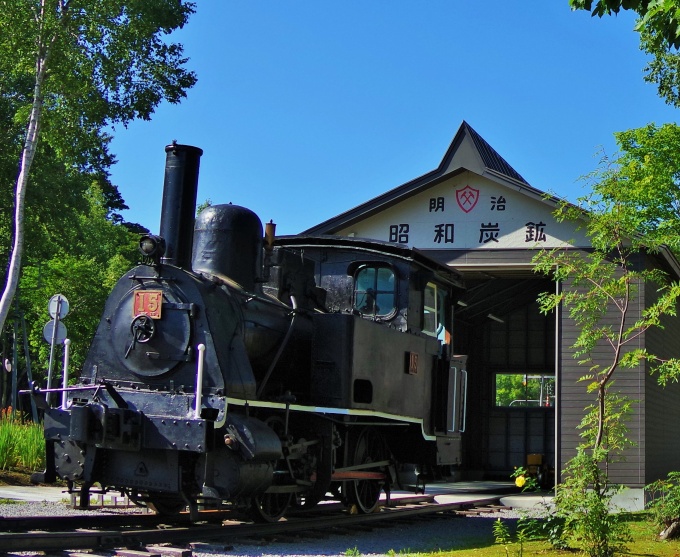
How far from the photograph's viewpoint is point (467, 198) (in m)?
15.9

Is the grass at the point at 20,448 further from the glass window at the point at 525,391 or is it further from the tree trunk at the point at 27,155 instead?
the glass window at the point at 525,391

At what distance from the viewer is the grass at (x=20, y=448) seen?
14.1 m

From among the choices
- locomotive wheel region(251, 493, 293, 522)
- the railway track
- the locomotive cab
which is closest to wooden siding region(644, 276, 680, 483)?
the locomotive cab

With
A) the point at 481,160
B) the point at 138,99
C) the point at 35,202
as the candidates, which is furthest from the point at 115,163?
the point at 481,160

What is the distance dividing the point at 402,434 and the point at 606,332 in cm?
314

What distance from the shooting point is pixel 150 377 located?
27.3ft

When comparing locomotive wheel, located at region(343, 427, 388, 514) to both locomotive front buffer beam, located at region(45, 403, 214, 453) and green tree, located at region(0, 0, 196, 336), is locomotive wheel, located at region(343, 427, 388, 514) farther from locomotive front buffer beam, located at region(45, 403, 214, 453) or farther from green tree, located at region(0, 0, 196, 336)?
green tree, located at region(0, 0, 196, 336)

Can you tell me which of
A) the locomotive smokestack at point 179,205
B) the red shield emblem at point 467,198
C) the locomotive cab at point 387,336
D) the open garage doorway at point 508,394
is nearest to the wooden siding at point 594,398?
the red shield emblem at point 467,198

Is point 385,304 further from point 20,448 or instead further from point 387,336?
point 20,448

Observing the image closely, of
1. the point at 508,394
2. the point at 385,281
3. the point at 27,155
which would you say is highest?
the point at 27,155

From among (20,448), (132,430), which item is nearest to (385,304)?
(132,430)

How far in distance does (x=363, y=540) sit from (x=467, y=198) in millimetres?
8114

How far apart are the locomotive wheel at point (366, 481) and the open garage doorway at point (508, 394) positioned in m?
10.8

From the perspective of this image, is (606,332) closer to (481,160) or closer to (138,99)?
(481,160)
